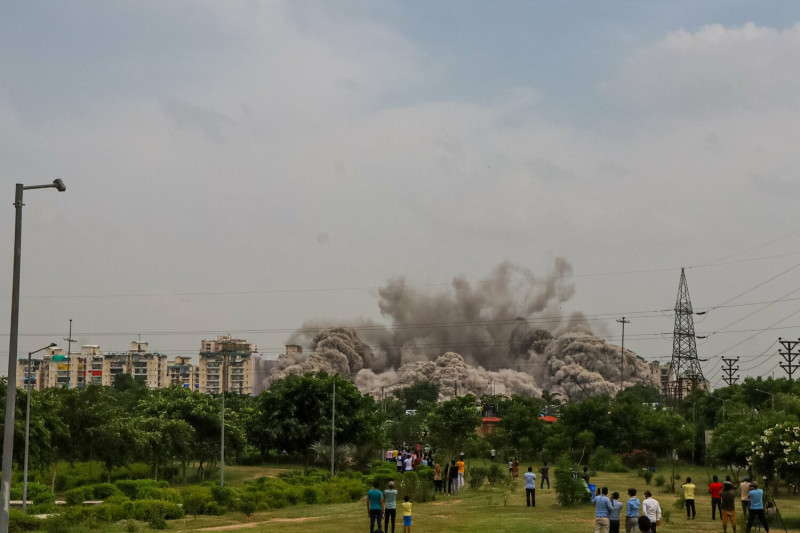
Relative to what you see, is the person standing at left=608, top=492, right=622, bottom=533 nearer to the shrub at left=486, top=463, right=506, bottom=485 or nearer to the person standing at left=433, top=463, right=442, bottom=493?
the person standing at left=433, top=463, right=442, bottom=493

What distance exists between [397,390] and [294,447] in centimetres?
8611

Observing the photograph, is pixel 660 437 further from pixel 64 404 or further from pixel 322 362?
pixel 322 362

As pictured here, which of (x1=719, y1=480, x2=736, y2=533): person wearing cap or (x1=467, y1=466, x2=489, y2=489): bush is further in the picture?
(x1=467, y1=466, x2=489, y2=489): bush

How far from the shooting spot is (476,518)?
30.4 m

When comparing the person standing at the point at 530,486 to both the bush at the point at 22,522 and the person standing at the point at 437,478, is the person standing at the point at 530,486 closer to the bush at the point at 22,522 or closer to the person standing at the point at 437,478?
the person standing at the point at 437,478

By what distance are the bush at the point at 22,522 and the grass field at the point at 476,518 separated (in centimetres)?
424

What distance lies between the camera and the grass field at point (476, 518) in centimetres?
2783

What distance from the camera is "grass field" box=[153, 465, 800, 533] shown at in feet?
91.3

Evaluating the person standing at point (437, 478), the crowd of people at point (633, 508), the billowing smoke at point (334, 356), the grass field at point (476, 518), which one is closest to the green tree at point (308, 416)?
the grass field at point (476, 518)

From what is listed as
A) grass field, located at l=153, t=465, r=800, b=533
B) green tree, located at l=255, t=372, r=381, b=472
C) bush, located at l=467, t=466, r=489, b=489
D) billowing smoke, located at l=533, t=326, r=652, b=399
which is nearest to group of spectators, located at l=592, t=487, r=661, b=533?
grass field, located at l=153, t=465, r=800, b=533

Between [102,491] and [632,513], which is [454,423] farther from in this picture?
[632,513]

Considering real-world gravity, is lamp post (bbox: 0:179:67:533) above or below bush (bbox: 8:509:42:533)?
above

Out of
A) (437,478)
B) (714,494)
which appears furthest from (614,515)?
(437,478)

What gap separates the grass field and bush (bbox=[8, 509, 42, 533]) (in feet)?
13.9
